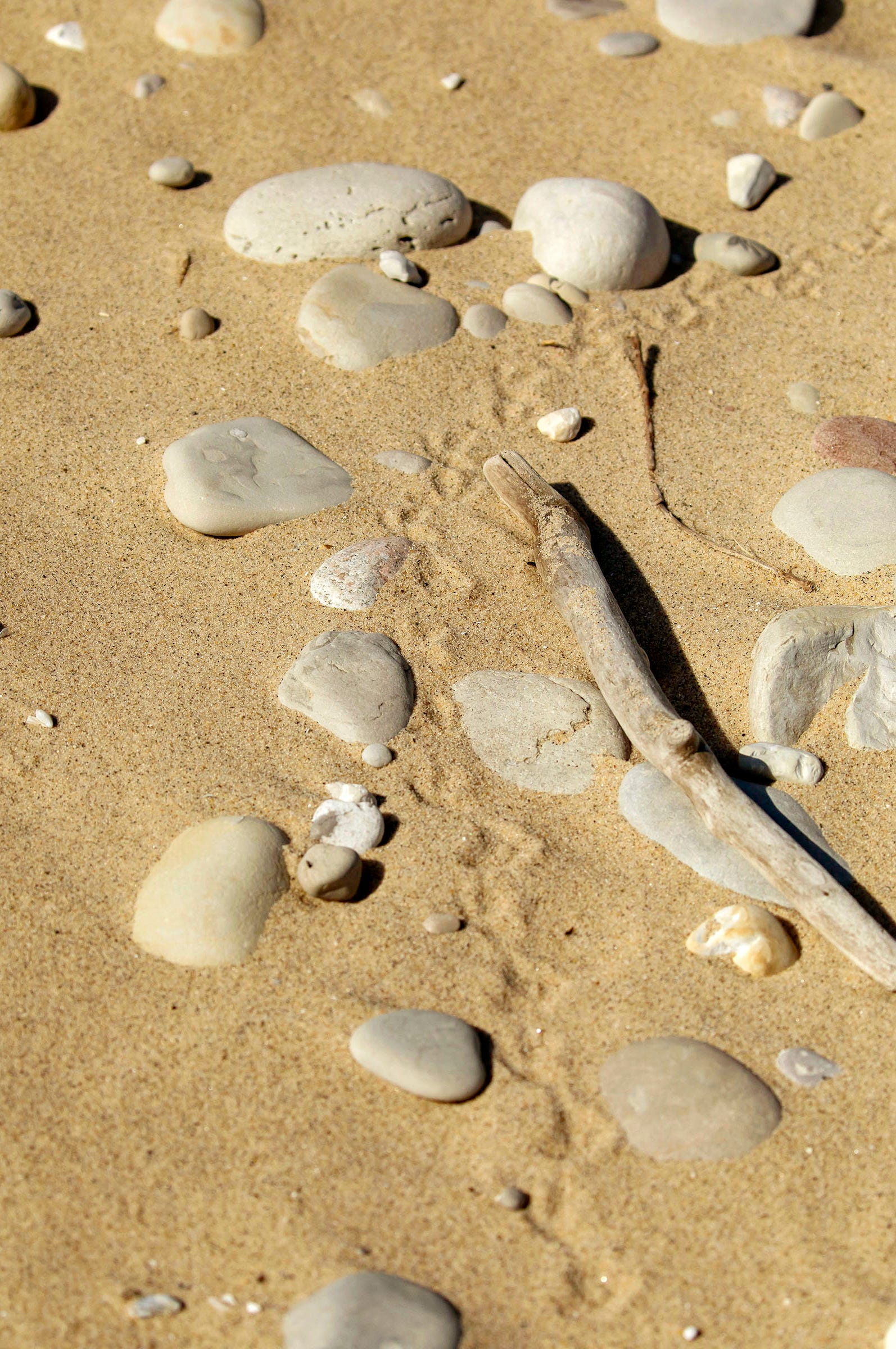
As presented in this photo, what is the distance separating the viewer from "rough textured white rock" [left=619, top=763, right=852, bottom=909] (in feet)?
7.45

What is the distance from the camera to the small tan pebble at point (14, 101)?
13.5 feet

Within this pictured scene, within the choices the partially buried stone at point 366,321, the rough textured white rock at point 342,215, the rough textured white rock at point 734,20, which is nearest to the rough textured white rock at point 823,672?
the partially buried stone at point 366,321

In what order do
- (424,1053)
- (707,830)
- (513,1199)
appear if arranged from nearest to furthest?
(513,1199) → (424,1053) → (707,830)

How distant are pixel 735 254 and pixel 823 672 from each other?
1827mm

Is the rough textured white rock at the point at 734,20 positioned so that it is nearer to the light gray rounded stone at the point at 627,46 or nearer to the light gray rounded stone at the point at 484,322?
the light gray rounded stone at the point at 627,46

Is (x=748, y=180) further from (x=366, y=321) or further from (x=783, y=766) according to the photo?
(x=783, y=766)

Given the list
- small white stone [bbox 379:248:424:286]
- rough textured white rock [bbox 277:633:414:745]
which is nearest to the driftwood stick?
rough textured white rock [bbox 277:633:414:745]

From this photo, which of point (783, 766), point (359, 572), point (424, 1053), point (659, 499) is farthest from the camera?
point (659, 499)

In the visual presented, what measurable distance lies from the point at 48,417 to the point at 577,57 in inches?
108

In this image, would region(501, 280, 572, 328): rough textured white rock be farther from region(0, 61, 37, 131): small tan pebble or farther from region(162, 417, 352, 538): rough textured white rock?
region(0, 61, 37, 131): small tan pebble

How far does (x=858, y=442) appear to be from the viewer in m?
3.16

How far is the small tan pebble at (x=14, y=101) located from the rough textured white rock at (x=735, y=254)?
2588 millimetres

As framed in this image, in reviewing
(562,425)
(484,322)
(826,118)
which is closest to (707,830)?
(562,425)

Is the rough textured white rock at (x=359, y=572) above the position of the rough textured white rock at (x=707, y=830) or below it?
above
